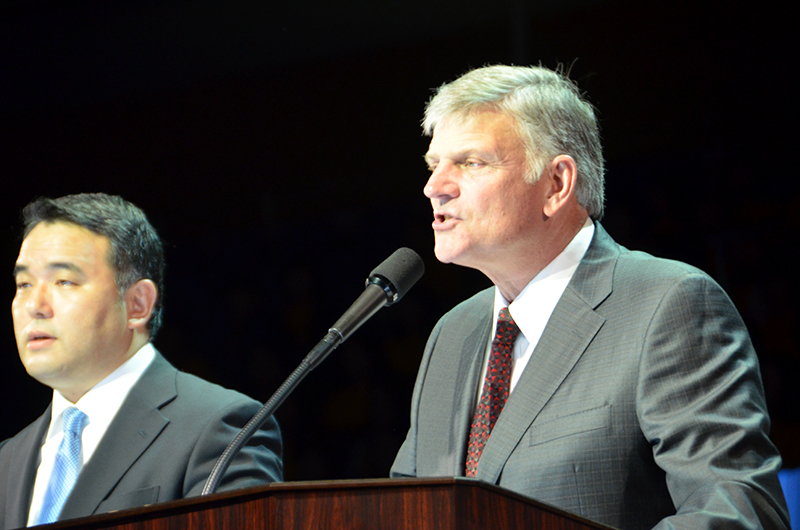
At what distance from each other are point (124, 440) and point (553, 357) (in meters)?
0.90

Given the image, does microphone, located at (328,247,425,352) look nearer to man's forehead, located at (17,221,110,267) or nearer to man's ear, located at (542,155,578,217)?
man's ear, located at (542,155,578,217)

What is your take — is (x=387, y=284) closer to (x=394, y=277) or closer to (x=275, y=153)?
(x=394, y=277)

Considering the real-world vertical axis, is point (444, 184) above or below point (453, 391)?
above

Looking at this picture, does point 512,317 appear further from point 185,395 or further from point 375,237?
point 375,237

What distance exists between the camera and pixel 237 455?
169 cm

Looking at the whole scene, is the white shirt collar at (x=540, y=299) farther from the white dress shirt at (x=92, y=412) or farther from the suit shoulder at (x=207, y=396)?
the white dress shirt at (x=92, y=412)

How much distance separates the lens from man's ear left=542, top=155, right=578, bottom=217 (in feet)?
5.46

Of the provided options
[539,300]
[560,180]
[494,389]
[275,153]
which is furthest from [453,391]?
[275,153]

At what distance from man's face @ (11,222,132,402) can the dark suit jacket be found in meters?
0.11

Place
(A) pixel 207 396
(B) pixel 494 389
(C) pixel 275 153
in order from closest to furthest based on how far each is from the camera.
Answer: (B) pixel 494 389 < (A) pixel 207 396 < (C) pixel 275 153

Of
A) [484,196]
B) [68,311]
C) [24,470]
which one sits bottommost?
[24,470]

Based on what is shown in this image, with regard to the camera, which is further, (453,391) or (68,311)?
(68,311)

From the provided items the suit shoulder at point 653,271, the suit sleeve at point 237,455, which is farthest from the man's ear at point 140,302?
the suit shoulder at point 653,271

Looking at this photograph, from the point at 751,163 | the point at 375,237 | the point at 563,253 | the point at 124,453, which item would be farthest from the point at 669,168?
the point at 124,453
